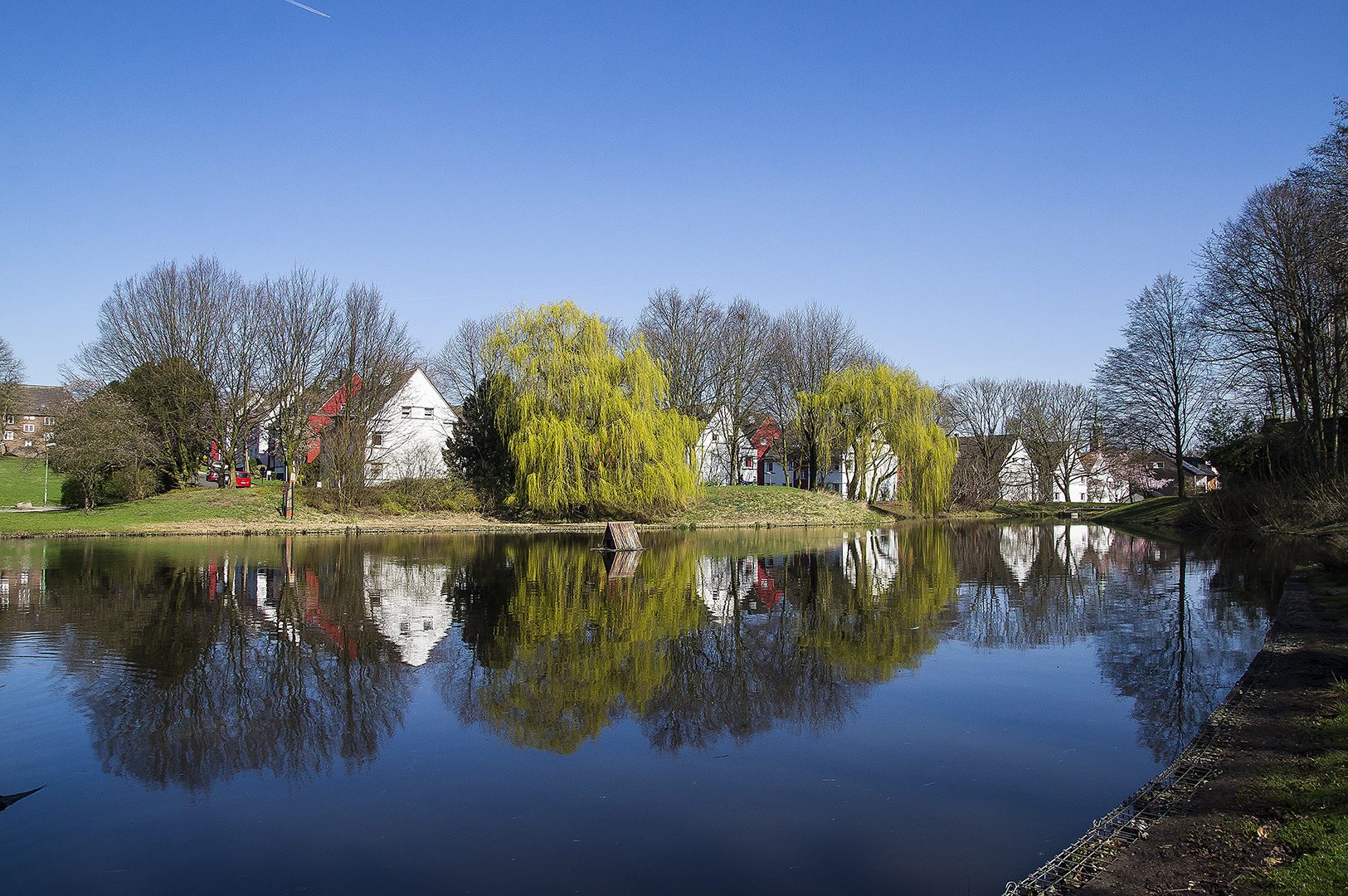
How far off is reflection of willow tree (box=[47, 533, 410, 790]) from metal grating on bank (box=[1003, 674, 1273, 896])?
16.7ft

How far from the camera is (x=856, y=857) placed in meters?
4.84

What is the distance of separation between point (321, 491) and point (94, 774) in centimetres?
3166

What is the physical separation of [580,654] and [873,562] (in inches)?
569

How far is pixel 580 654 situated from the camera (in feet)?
33.5

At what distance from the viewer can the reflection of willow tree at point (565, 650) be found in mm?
7715

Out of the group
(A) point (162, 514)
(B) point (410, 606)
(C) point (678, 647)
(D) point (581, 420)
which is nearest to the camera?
(C) point (678, 647)

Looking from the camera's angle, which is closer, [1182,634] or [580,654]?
[580,654]

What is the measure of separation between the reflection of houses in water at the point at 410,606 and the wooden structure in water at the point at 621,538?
6.10 meters

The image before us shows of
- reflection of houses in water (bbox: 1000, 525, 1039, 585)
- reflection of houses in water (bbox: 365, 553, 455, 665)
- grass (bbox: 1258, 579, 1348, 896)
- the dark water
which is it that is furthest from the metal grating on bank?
reflection of houses in water (bbox: 1000, 525, 1039, 585)

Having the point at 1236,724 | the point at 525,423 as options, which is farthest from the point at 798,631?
the point at 525,423

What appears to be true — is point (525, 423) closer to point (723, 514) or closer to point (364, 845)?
point (723, 514)

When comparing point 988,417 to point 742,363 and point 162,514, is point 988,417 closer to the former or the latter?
point 742,363

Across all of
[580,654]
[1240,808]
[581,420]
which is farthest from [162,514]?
[1240,808]

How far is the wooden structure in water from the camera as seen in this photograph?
82.5ft
